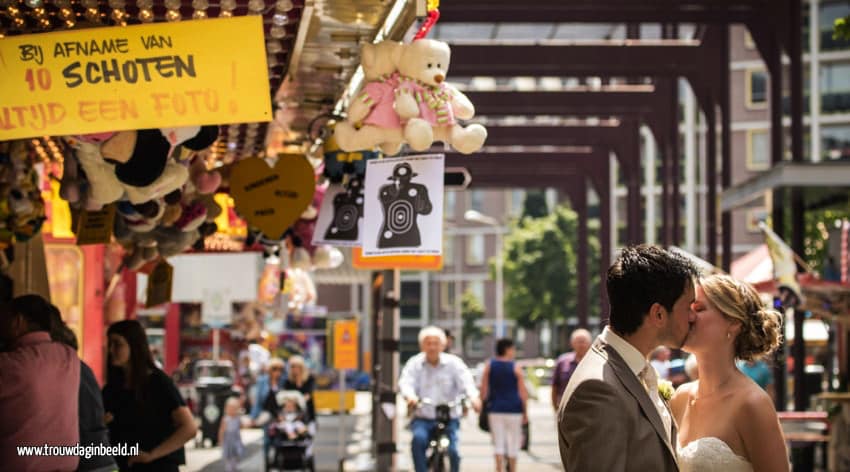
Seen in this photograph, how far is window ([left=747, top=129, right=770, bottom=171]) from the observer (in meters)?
73.0

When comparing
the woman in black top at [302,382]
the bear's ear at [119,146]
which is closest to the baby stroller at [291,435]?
the woman in black top at [302,382]

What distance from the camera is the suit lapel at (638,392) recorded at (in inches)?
162

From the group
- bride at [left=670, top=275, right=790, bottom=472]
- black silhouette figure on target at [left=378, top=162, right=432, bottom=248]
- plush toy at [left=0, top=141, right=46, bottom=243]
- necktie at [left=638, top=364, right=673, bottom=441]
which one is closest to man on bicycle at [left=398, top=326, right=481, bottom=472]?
plush toy at [left=0, top=141, right=46, bottom=243]

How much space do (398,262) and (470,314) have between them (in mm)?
75641

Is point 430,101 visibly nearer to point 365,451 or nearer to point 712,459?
point 712,459

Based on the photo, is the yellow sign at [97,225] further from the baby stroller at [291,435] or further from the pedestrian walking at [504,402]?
the pedestrian walking at [504,402]

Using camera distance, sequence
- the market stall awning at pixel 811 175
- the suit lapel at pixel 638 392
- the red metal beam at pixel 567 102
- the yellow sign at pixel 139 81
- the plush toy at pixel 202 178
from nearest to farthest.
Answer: the suit lapel at pixel 638 392 → the yellow sign at pixel 139 81 → the plush toy at pixel 202 178 → the market stall awning at pixel 811 175 → the red metal beam at pixel 567 102

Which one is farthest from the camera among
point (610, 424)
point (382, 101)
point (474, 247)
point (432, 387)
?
point (474, 247)

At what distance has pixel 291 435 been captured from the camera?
16156mm

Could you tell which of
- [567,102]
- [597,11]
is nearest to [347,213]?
[597,11]

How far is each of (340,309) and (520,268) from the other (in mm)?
22373

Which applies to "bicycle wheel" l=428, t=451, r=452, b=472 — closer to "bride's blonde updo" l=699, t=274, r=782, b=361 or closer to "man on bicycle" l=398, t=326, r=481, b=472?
"man on bicycle" l=398, t=326, r=481, b=472

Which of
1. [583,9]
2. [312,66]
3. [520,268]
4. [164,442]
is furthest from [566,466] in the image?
[520,268]

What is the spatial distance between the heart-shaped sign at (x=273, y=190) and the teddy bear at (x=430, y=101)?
244cm
